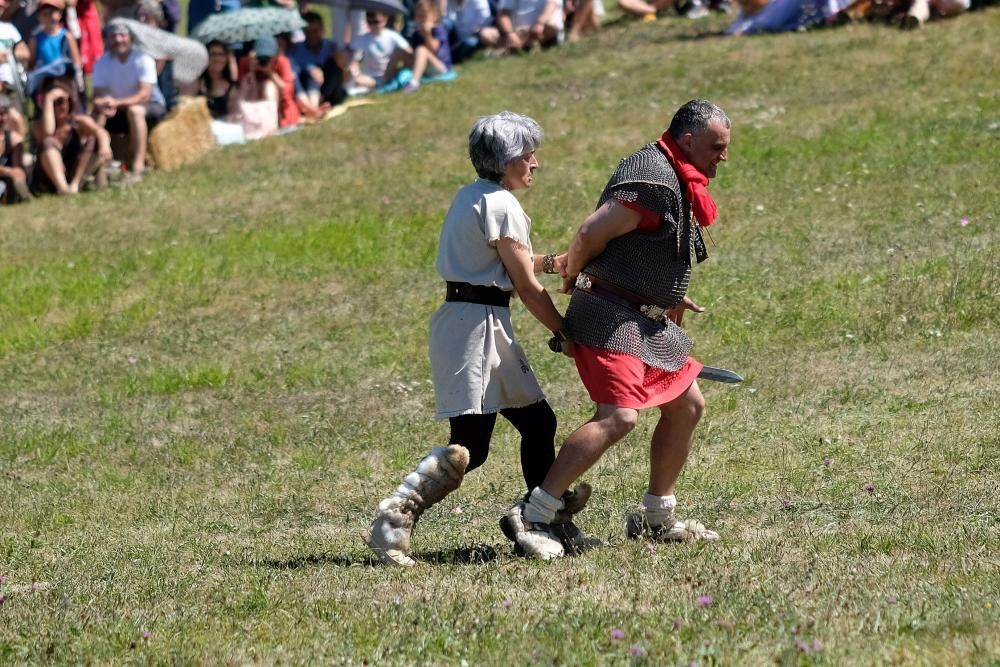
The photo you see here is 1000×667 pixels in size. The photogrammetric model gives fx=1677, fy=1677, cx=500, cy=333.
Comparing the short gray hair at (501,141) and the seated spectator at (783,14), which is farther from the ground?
the short gray hair at (501,141)

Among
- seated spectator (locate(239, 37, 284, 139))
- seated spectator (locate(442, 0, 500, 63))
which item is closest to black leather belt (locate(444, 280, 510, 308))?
seated spectator (locate(239, 37, 284, 139))

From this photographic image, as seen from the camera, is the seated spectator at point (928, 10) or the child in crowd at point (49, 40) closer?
the child in crowd at point (49, 40)

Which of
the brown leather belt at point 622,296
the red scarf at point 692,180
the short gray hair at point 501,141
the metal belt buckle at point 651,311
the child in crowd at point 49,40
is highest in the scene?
the short gray hair at point 501,141

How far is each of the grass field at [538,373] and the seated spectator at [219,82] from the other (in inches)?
46.2

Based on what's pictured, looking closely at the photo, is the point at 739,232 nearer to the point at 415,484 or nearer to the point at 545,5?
the point at 415,484

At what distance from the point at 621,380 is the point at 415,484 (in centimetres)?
87

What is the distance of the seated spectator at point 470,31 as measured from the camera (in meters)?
22.3

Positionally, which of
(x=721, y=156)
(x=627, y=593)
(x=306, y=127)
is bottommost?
(x=306, y=127)

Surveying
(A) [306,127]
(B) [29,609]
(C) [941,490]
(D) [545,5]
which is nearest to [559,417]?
(C) [941,490]

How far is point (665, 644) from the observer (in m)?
4.96

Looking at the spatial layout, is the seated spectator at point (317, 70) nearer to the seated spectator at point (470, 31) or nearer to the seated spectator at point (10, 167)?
the seated spectator at point (470, 31)

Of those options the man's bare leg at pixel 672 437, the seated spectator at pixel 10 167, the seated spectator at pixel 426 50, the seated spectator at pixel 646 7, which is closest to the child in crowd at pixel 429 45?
the seated spectator at pixel 426 50

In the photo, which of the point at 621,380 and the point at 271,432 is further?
the point at 271,432

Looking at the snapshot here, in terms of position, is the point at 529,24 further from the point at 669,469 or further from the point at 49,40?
the point at 669,469
